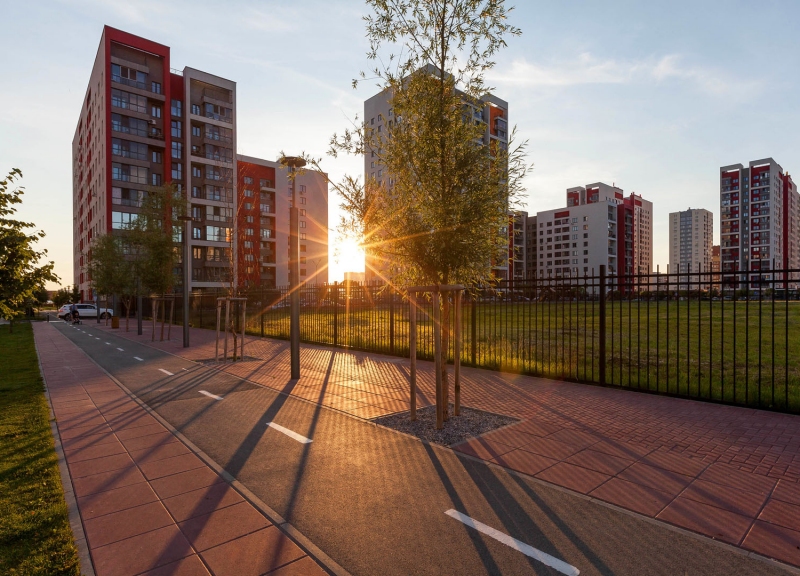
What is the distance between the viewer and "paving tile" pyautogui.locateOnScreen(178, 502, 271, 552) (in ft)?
11.7

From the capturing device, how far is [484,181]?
20.6 ft

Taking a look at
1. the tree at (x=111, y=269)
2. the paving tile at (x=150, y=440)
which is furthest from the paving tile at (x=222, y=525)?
the tree at (x=111, y=269)

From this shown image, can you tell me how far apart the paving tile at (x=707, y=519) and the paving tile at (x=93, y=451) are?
19.2 feet

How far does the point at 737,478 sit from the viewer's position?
459 centimetres

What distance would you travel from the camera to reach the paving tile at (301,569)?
3.11 meters

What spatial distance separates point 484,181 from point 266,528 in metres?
4.71

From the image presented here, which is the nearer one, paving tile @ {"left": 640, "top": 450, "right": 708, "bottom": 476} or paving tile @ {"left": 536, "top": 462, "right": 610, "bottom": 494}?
paving tile @ {"left": 536, "top": 462, "right": 610, "bottom": 494}

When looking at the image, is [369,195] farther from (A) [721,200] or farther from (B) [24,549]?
(A) [721,200]

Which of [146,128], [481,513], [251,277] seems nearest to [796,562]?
[481,513]

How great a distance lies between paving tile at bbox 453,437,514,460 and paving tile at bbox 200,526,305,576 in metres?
2.51

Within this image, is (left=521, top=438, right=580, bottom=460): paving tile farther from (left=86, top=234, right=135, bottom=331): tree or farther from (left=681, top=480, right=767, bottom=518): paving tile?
(left=86, top=234, right=135, bottom=331): tree

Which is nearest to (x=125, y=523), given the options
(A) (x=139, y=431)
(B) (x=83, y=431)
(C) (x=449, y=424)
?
(A) (x=139, y=431)

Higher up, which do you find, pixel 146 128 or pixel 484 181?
pixel 146 128

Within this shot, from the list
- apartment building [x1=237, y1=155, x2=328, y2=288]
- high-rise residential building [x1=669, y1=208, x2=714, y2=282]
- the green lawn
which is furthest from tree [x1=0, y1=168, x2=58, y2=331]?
high-rise residential building [x1=669, y1=208, x2=714, y2=282]
